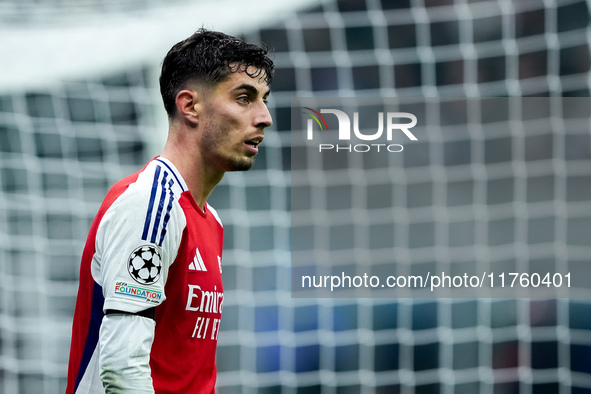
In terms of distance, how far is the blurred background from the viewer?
334 centimetres

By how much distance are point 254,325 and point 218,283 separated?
2015mm

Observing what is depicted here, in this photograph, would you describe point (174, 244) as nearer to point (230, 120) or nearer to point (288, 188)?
point (230, 120)

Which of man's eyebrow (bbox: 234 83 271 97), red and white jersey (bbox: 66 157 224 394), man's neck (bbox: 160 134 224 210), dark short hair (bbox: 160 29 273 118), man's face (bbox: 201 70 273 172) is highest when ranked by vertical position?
dark short hair (bbox: 160 29 273 118)

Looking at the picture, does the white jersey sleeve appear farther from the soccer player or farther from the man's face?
the man's face

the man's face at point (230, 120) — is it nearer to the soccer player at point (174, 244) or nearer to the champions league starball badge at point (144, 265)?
the soccer player at point (174, 244)

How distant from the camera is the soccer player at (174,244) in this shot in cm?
116

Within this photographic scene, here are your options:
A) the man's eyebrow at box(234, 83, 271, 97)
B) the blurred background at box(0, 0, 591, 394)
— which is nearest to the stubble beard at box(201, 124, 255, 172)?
the man's eyebrow at box(234, 83, 271, 97)

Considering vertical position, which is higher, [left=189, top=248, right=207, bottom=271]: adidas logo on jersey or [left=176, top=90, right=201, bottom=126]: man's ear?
[left=176, top=90, right=201, bottom=126]: man's ear

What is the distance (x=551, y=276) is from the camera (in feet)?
11.1

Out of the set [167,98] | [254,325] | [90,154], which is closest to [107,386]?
[167,98]

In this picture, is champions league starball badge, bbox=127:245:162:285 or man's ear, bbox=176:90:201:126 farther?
man's ear, bbox=176:90:201:126

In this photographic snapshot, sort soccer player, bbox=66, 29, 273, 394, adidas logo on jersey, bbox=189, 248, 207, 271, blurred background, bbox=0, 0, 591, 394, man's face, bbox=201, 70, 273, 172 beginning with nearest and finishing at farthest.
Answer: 1. soccer player, bbox=66, 29, 273, 394
2. adidas logo on jersey, bbox=189, 248, 207, 271
3. man's face, bbox=201, 70, 273, 172
4. blurred background, bbox=0, 0, 591, 394

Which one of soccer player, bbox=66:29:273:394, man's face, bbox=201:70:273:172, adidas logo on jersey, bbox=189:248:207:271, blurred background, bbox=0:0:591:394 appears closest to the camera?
soccer player, bbox=66:29:273:394

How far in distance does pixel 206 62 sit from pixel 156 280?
1.72 ft
